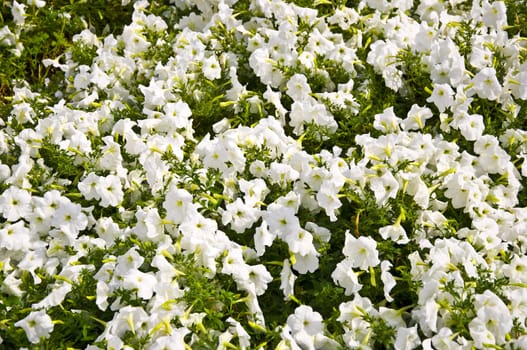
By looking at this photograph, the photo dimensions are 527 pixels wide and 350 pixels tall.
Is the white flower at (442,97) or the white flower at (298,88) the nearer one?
the white flower at (442,97)

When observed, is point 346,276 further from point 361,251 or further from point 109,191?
point 109,191

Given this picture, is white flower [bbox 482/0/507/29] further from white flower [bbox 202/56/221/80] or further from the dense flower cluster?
white flower [bbox 202/56/221/80]

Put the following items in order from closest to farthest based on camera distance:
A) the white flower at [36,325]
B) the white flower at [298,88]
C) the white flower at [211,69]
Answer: the white flower at [36,325] → the white flower at [298,88] → the white flower at [211,69]

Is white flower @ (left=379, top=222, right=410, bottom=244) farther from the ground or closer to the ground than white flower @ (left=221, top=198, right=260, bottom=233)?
closer to the ground

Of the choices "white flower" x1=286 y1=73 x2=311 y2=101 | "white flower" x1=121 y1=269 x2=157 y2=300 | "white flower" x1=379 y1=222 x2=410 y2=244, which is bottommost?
"white flower" x1=379 y1=222 x2=410 y2=244

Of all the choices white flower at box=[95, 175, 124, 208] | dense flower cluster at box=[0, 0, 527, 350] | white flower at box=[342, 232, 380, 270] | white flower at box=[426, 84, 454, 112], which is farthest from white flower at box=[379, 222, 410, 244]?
white flower at box=[95, 175, 124, 208]

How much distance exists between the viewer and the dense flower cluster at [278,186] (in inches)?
117

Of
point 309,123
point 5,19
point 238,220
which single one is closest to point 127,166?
point 238,220

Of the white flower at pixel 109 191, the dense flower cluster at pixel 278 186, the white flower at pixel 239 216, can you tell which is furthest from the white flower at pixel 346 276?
the white flower at pixel 109 191

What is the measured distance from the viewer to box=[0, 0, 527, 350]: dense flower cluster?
9.73ft

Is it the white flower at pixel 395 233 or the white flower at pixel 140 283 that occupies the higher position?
the white flower at pixel 140 283

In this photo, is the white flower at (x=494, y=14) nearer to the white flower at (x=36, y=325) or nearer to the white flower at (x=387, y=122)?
the white flower at (x=387, y=122)

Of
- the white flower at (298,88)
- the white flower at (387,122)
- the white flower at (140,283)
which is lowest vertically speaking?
the white flower at (140,283)

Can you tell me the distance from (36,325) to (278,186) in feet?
4.56
